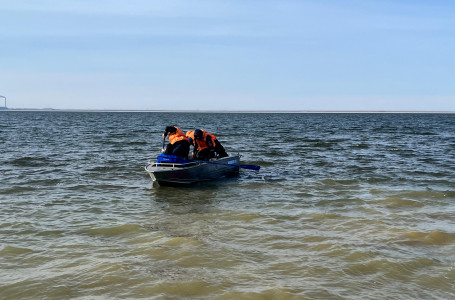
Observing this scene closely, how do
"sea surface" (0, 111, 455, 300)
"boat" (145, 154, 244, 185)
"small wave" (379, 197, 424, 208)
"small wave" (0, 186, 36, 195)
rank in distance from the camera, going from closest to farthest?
"sea surface" (0, 111, 455, 300) < "small wave" (379, 197, 424, 208) < "small wave" (0, 186, 36, 195) < "boat" (145, 154, 244, 185)

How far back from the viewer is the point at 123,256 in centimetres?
738

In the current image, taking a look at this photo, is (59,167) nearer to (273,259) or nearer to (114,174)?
(114,174)

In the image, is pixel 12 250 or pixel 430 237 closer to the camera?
pixel 12 250

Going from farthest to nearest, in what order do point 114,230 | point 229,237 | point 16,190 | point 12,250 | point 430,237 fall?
point 16,190, point 114,230, point 229,237, point 430,237, point 12,250

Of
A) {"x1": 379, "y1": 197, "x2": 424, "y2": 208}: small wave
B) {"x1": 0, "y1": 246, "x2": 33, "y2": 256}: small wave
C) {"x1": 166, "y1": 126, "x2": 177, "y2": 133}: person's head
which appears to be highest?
{"x1": 166, "y1": 126, "x2": 177, "y2": 133}: person's head

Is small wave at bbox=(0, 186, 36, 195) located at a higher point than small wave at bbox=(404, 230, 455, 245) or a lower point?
lower

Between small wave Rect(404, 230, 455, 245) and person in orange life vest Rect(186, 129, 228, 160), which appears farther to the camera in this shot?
person in orange life vest Rect(186, 129, 228, 160)

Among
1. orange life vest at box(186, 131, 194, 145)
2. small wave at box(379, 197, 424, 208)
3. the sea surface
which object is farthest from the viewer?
orange life vest at box(186, 131, 194, 145)

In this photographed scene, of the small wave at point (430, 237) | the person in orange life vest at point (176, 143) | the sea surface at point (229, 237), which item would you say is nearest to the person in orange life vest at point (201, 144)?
the person in orange life vest at point (176, 143)

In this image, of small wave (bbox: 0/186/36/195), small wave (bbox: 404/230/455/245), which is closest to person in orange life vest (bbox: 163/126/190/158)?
small wave (bbox: 0/186/36/195)

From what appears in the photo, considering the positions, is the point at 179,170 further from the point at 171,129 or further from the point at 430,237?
the point at 430,237

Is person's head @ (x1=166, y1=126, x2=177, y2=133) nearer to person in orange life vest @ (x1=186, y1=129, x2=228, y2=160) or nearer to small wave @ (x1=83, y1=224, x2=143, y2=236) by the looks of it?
person in orange life vest @ (x1=186, y1=129, x2=228, y2=160)

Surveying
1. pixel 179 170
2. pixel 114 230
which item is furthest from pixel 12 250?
pixel 179 170

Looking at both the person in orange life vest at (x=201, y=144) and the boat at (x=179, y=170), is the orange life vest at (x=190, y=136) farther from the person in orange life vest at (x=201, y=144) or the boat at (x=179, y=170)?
the boat at (x=179, y=170)
